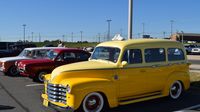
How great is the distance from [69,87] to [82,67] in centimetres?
107

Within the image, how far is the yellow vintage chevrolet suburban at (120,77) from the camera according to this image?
8781mm

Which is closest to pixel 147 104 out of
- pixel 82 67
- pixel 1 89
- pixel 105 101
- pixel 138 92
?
pixel 138 92

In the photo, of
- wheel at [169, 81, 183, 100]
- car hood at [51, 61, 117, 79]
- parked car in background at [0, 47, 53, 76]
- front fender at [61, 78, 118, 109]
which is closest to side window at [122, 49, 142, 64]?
car hood at [51, 61, 117, 79]

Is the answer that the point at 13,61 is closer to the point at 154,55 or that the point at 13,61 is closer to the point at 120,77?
the point at 154,55

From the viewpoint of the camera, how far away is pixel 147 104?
10.5m

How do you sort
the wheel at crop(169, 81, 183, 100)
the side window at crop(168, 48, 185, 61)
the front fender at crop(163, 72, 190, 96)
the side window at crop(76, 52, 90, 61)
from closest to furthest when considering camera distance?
the front fender at crop(163, 72, 190, 96) < the side window at crop(168, 48, 185, 61) < the wheel at crop(169, 81, 183, 100) < the side window at crop(76, 52, 90, 61)

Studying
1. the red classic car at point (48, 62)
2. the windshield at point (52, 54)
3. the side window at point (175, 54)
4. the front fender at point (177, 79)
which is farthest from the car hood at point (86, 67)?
the windshield at point (52, 54)

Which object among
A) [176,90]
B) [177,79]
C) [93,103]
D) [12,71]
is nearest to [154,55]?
[177,79]

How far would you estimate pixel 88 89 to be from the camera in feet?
28.5

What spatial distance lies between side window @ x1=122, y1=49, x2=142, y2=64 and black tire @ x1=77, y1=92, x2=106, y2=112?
4.55 ft

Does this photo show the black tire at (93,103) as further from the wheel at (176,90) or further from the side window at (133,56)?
the wheel at (176,90)

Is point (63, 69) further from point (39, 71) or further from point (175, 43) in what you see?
point (39, 71)

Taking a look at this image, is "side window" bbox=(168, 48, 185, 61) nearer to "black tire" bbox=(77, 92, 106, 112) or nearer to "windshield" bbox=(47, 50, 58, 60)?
"black tire" bbox=(77, 92, 106, 112)

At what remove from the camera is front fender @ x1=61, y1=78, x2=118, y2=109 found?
848cm
